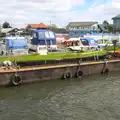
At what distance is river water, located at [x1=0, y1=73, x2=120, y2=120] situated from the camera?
17.9 m

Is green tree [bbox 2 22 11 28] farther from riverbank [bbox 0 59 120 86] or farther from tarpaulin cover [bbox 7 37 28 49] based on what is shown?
riverbank [bbox 0 59 120 86]

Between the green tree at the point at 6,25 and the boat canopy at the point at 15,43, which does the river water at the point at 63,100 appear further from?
the green tree at the point at 6,25

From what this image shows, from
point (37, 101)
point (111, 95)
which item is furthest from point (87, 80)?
point (37, 101)

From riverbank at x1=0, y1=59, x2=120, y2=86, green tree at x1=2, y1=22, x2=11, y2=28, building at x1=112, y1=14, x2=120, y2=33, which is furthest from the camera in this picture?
green tree at x1=2, y1=22, x2=11, y2=28

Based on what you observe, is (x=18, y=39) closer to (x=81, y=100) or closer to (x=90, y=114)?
(x=81, y=100)

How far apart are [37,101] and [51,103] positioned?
3.82 ft

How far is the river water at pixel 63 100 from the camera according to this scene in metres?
17.9

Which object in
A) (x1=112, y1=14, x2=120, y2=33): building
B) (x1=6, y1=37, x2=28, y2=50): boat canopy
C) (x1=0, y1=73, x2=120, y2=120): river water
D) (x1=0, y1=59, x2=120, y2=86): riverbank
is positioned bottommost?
(x1=0, y1=73, x2=120, y2=120): river water

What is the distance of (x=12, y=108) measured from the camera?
19.1m

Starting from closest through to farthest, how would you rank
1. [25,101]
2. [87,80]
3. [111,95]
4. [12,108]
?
[12,108]
[25,101]
[111,95]
[87,80]

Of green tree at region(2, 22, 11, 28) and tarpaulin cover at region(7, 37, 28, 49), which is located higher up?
green tree at region(2, 22, 11, 28)

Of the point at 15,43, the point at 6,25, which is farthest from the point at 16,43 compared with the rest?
the point at 6,25

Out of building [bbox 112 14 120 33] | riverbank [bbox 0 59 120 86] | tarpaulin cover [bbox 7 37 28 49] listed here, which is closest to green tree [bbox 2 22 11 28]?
building [bbox 112 14 120 33]

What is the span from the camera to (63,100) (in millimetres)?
20984
